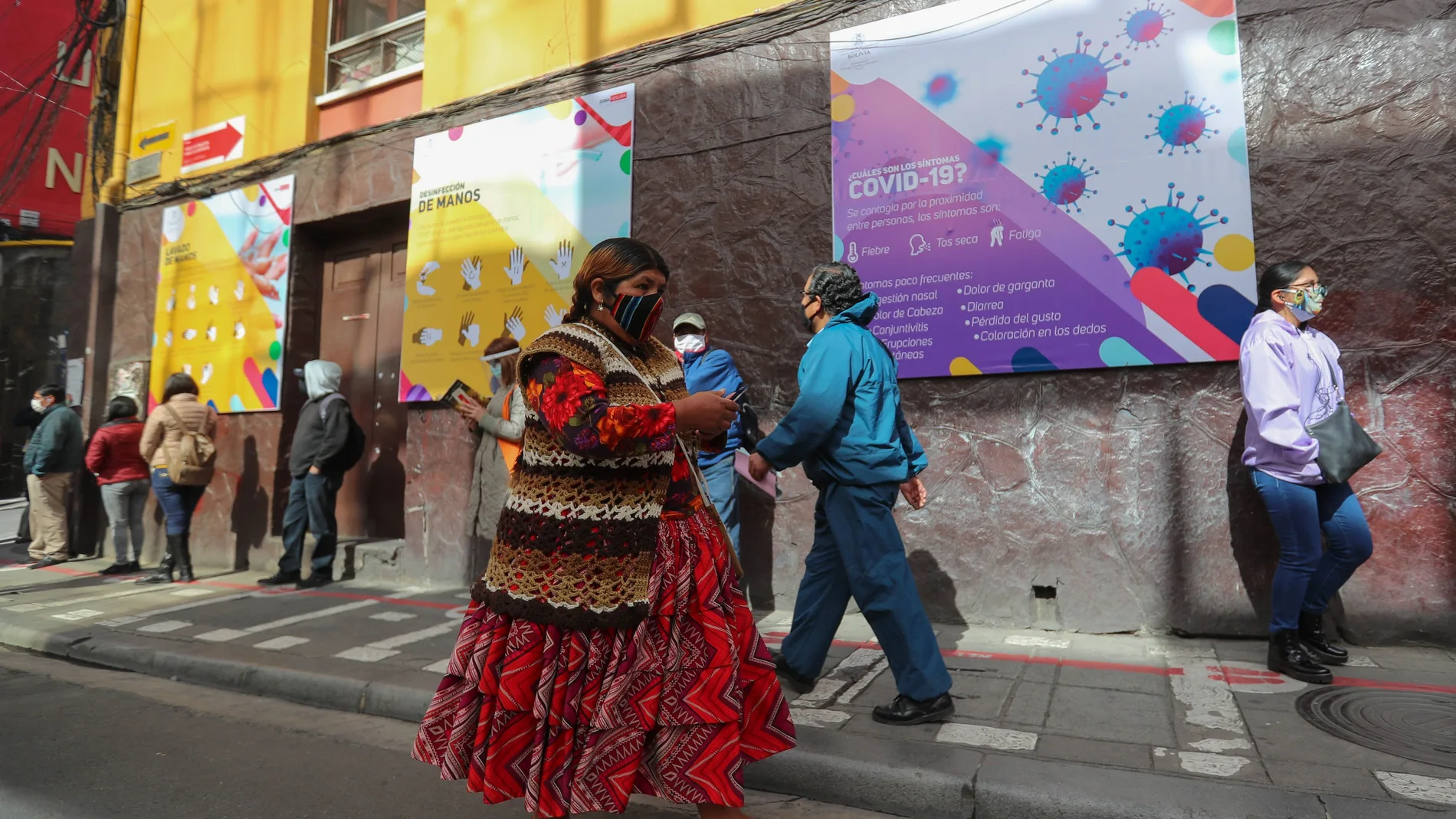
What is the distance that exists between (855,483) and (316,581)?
17.7ft

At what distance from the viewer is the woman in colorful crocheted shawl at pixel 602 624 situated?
208 centimetres

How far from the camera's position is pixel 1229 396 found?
4371 mm

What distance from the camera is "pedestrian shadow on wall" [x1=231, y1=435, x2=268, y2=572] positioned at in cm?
788

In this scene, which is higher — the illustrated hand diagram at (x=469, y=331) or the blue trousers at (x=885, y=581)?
the illustrated hand diagram at (x=469, y=331)

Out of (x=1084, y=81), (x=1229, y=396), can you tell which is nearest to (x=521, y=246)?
(x=1084, y=81)

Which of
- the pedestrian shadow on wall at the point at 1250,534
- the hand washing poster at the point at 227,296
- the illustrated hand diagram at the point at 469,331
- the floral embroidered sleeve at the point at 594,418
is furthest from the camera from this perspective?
the hand washing poster at the point at 227,296

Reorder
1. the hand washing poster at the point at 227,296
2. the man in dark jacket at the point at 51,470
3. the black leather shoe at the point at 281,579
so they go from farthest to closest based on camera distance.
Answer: the man in dark jacket at the point at 51,470, the hand washing poster at the point at 227,296, the black leather shoe at the point at 281,579

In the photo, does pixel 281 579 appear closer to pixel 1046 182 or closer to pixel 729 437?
pixel 729 437

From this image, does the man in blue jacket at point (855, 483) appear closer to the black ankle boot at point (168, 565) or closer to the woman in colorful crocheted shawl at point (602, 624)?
the woman in colorful crocheted shawl at point (602, 624)

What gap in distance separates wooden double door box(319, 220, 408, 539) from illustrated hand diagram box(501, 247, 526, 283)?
1649 millimetres

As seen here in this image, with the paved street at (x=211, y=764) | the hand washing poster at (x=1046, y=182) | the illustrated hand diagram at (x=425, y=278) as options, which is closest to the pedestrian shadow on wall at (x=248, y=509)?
the illustrated hand diagram at (x=425, y=278)

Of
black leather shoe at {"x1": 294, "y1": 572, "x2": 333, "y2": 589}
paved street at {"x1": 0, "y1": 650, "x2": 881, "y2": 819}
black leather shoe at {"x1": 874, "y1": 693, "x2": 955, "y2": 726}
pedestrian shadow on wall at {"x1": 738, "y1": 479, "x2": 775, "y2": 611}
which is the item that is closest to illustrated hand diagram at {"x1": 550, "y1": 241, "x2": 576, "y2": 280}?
pedestrian shadow on wall at {"x1": 738, "y1": 479, "x2": 775, "y2": 611}

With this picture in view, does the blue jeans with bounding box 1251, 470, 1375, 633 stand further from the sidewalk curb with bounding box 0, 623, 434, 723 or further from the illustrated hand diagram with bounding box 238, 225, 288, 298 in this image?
the illustrated hand diagram with bounding box 238, 225, 288, 298

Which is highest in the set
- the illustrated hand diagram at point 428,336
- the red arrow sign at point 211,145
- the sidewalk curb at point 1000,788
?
the red arrow sign at point 211,145
